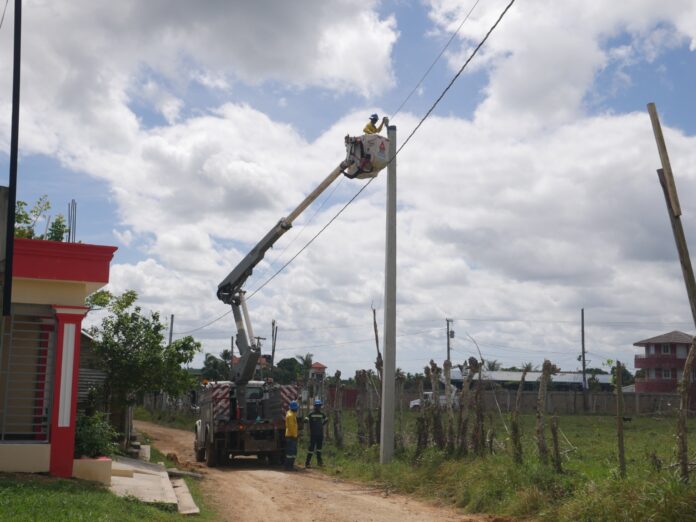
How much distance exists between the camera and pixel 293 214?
763 inches

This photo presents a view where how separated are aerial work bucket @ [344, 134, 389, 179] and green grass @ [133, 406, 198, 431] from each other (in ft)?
77.4

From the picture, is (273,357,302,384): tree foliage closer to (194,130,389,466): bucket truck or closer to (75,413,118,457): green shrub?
(194,130,389,466): bucket truck

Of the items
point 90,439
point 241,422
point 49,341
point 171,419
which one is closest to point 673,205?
point 49,341

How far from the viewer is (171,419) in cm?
4169

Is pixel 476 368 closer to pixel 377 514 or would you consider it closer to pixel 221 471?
pixel 377 514

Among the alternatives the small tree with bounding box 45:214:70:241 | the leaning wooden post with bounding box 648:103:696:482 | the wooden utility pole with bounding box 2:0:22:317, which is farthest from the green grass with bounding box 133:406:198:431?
the leaning wooden post with bounding box 648:103:696:482

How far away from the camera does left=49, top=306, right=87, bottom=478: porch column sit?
12.4 metres

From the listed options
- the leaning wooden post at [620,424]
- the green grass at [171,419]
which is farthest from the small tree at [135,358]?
the green grass at [171,419]

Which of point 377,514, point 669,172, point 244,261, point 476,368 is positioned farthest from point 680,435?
point 244,261

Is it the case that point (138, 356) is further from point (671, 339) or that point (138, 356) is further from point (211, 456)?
point (671, 339)

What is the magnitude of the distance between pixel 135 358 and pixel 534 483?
38.4ft

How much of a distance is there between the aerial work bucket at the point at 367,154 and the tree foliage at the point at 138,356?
22.9 ft

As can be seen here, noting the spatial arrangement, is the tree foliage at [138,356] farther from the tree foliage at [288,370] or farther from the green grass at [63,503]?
→ the tree foliage at [288,370]

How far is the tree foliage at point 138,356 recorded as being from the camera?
20.0 meters
